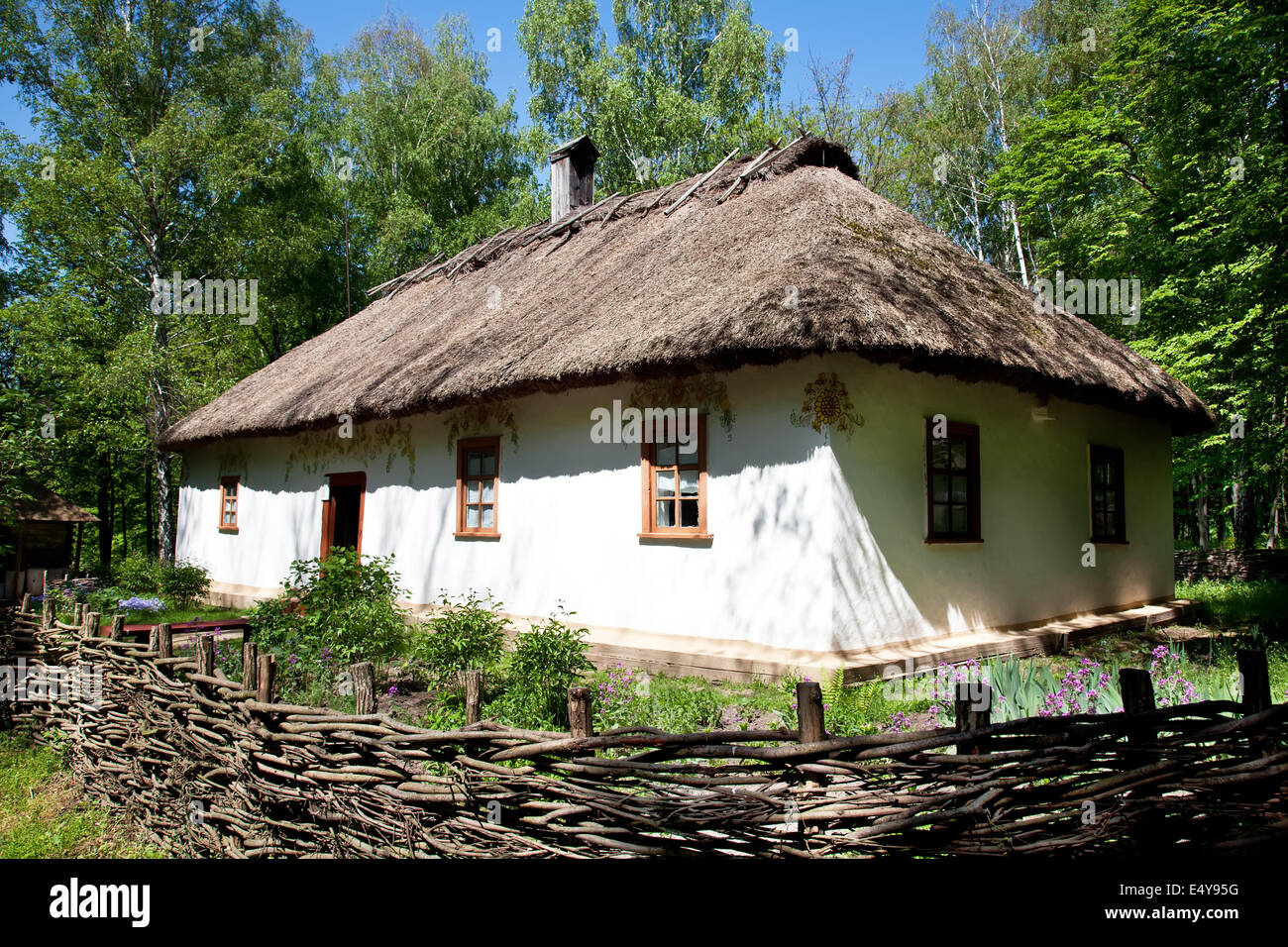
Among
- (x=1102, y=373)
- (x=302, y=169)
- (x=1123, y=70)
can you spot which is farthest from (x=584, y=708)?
(x=302, y=169)

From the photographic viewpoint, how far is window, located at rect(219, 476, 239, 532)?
13.4m

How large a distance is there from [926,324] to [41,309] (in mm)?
17393

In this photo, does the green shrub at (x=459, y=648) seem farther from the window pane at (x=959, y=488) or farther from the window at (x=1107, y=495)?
the window at (x=1107, y=495)

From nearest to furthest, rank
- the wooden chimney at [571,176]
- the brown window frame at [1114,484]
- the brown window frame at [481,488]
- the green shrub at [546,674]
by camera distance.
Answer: the green shrub at [546,674] < the brown window frame at [481,488] < the brown window frame at [1114,484] < the wooden chimney at [571,176]

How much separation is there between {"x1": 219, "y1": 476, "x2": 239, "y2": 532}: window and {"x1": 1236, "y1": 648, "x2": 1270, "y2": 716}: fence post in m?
13.9

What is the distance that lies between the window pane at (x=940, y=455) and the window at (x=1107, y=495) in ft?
9.93

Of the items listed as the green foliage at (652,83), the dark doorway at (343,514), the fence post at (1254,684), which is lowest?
the fence post at (1254,684)

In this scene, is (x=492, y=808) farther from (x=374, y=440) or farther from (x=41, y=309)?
(x=41, y=309)

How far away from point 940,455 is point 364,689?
227 inches

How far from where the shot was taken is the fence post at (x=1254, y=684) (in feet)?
8.05

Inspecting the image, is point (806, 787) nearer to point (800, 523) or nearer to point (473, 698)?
point (473, 698)

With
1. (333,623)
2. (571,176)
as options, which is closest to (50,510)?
(571,176)

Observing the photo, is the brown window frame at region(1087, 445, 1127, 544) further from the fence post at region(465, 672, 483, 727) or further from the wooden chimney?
the wooden chimney

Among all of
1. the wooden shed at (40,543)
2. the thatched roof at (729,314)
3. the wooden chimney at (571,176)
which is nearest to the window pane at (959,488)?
the thatched roof at (729,314)
